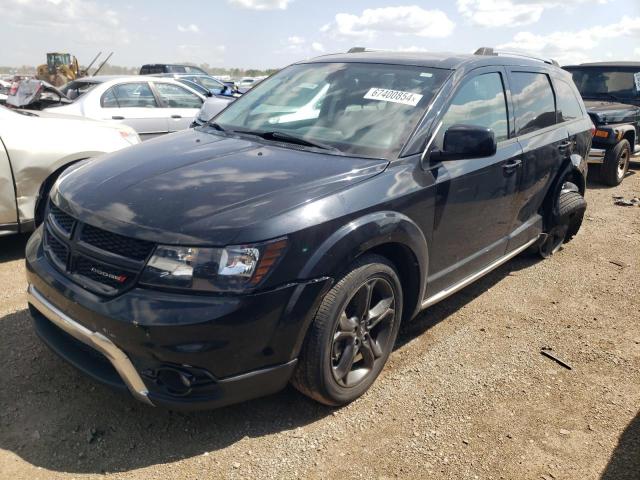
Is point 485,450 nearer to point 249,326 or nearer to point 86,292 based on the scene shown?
point 249,326

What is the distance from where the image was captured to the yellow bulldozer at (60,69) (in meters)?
19.5

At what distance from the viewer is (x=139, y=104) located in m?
8.11

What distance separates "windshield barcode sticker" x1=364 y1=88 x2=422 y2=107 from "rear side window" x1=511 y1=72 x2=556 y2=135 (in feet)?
3.62

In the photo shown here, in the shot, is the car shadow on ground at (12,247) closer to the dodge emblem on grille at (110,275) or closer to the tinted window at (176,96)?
the dodge emblem on grille at (110,275)

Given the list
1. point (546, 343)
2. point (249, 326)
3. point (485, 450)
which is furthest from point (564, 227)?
point (249, 326)

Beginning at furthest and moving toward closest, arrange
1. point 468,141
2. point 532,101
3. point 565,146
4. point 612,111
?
point 612,111 < point 565,146 < point 532,101 < point 468,141

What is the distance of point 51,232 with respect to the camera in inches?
110

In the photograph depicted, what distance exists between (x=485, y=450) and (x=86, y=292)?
2.00 m

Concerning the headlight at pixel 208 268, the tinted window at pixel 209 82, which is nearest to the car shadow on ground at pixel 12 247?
the headlight at pixel 208 268

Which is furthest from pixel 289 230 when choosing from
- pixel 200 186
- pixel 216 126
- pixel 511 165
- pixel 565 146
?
pixel 565 146

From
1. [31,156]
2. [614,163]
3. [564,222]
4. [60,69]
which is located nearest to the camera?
[31,156]

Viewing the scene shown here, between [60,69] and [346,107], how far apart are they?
21390 mm

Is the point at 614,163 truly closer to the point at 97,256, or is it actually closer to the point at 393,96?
the point at 393,96

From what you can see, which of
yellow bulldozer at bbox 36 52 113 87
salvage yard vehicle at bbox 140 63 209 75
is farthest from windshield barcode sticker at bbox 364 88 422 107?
salvage yard vehicle at bbox 140 63 209 75
